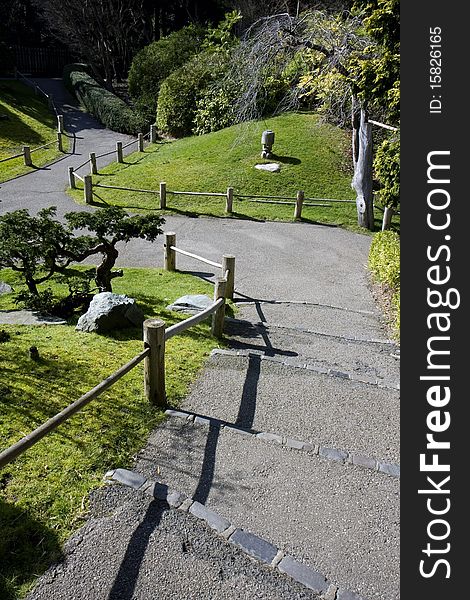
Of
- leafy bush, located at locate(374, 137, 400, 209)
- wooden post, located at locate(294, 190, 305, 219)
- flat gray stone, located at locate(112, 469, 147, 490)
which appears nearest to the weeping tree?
leafy bush, located at locate(374, 137, 400, 209)

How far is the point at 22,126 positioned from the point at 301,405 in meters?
26.1

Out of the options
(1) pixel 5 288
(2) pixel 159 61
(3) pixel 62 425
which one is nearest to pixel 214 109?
(2) pixel 159 61

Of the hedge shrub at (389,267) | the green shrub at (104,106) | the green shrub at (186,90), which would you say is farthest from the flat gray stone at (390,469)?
the green shrub at (104,106)

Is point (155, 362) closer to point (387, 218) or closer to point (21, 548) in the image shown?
point (21, 548)

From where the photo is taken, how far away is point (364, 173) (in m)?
15.0

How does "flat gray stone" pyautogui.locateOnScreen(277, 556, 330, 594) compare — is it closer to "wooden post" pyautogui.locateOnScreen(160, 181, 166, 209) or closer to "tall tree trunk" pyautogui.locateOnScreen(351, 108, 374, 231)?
"tall tree trunk" pyautogui.locateOnScreen(351, 108, 374, 231)

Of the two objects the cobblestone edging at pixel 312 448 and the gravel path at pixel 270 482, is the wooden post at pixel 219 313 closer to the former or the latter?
the gravel path at pixel 270 482

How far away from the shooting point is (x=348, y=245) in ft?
45.6

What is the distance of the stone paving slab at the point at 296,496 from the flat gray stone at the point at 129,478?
168 millimetres

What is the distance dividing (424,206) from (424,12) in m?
1.74

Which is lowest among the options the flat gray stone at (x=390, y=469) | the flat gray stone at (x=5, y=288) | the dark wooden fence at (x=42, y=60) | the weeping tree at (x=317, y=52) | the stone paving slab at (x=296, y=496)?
the flat gray stone at (x=5, y=288)

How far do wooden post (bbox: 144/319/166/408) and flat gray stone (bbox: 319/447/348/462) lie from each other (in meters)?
1.79

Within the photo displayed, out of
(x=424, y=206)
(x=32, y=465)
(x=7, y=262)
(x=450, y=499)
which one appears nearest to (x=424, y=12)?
(x=424, y=206)

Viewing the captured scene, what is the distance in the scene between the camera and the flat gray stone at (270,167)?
1891 cm
